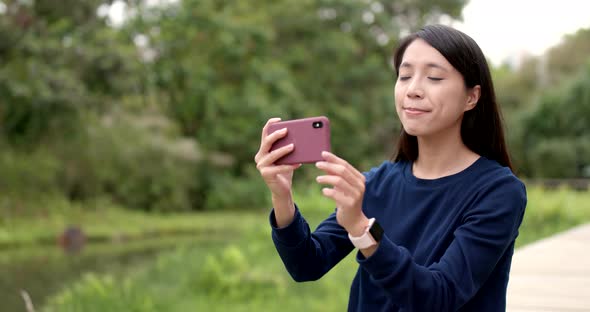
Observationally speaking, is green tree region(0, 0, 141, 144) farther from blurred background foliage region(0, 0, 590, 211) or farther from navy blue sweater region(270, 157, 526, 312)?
navy blue sweater region(270, 157, 526, 312)

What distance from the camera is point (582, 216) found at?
1033cm

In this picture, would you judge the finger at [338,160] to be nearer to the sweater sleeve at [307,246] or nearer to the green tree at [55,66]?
the sweater sleeve at [307,246]

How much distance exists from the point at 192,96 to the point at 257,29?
2.86 m

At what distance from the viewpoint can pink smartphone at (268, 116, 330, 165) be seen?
58.5 inches

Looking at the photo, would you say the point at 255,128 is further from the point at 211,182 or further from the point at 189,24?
the point at 189,24

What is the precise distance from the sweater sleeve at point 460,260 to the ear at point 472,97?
0.67ft

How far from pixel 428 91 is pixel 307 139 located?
0.34m

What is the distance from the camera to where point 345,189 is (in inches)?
55.9

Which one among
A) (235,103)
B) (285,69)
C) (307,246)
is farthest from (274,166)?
(285,69)

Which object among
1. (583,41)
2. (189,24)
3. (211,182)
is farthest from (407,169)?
(583,41)

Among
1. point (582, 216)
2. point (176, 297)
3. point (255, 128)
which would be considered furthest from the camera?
point (255, 128)

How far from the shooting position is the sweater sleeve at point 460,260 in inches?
58.0

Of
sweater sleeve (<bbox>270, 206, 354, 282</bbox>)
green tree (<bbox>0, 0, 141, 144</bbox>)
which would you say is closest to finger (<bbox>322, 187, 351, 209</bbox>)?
sweater sleeve (<bbox>270, 206, 354, 282</bbox>)

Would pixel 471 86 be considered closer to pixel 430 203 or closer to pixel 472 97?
pixel 472 97
